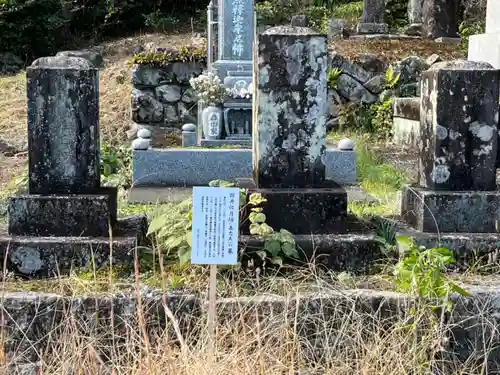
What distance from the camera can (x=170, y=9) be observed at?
18047mm

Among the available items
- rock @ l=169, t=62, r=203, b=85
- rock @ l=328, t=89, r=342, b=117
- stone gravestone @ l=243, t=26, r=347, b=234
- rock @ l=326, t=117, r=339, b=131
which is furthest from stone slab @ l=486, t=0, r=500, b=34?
rock @ l=169, t=62, r=203, b=85

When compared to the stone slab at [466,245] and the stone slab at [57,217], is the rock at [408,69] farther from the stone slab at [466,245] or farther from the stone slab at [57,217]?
the stone slab at [57,217]

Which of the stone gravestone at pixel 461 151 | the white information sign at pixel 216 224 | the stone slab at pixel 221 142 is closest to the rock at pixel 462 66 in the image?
the stone gravestone at pixel 461 151

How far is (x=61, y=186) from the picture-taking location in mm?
3441

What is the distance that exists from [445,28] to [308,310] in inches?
461

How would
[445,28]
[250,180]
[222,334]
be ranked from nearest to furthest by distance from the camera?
[222,334], [250,180], [445,28]

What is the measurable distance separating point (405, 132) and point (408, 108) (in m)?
0.72

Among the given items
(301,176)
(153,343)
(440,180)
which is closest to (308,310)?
(153,343)

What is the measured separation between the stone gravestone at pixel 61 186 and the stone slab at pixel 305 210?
720mm

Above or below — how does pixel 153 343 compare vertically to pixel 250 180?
below

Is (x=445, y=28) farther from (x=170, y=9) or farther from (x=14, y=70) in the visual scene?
(x=14, y=70)

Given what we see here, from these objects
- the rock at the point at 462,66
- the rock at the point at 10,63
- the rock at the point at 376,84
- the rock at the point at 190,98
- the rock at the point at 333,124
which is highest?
the rock at the point at 10,63

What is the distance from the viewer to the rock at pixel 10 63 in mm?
15391

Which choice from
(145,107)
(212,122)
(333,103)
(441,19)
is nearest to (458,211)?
(212,122)
